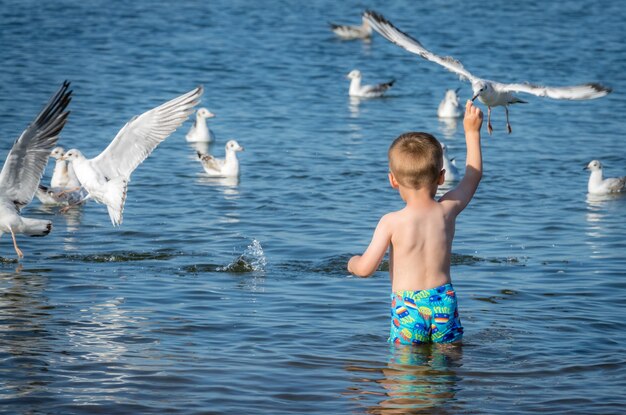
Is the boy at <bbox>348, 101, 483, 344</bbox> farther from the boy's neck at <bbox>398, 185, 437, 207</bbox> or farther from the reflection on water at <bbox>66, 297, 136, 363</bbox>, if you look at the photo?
the reflection on water at <bbox>66, 297, 136, 363</bbox>

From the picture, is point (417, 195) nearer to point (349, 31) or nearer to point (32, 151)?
point (32, 151)

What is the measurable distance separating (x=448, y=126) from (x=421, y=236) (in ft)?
46.0

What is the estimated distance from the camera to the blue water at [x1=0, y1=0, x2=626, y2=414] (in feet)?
21.6

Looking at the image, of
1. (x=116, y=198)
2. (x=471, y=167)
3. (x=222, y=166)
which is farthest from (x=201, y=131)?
(x=471, y=167)

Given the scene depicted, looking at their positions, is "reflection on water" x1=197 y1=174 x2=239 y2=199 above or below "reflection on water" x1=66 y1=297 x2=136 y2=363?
above

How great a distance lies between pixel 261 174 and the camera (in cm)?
1544

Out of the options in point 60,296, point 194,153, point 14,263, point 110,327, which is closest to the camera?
point 110,327

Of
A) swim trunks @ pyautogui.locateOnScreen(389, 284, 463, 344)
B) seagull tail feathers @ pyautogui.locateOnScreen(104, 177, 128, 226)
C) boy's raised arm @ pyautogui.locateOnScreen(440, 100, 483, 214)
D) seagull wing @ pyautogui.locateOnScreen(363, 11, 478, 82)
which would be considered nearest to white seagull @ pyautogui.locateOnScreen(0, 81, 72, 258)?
seagull tail feathers @ pyautogui.locateOnScreen(104, 177, 128, 226)

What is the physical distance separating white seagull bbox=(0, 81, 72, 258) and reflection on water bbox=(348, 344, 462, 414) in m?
4.79

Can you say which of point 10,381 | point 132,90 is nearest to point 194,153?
point 132,90

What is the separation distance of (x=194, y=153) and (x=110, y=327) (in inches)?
390

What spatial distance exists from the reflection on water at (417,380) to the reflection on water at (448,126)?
40.9 ft

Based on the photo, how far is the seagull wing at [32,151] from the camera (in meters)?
10.6

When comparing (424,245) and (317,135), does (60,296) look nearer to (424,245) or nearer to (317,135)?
(424,245)
